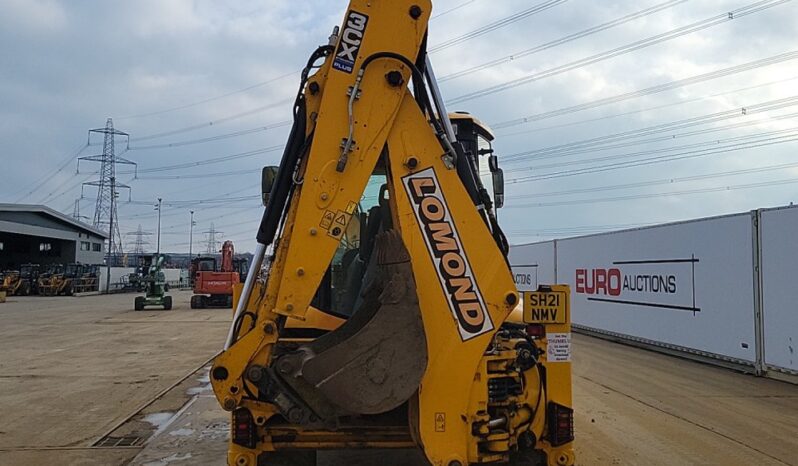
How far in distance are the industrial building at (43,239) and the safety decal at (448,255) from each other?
4834cm

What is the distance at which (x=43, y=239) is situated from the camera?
52594mm

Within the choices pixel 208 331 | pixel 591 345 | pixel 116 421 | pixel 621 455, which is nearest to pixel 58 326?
pixel 208 331

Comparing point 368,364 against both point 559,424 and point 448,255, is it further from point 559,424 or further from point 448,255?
point 559,424

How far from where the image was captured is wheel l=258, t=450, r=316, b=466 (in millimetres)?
4141

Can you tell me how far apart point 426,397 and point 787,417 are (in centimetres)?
602

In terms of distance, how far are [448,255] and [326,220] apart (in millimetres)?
773

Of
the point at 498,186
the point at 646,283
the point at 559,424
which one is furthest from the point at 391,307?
the point at 646,283

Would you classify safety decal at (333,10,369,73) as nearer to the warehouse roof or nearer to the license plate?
the license plate

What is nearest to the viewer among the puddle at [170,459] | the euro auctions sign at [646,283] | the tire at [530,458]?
the tire at [530,458]

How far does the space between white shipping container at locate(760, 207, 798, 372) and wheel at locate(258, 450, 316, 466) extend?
8.60 m

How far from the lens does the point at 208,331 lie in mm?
18953

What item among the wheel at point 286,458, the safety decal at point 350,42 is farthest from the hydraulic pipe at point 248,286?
the safety decal at point 350,42

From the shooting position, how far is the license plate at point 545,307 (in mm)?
4301

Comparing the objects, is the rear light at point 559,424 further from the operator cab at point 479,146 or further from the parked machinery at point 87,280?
the parked machinery at point 87,280
